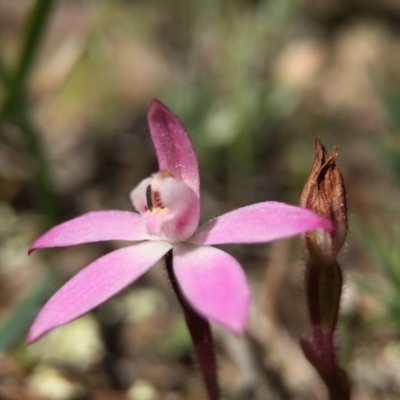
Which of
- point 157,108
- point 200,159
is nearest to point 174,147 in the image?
point 157,108

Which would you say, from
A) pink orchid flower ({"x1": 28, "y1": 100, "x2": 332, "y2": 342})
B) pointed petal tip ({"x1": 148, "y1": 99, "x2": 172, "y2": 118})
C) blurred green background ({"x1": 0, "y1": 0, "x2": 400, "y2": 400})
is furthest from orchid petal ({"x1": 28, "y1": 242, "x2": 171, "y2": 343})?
blurred green background ({"x1": 0, "y1": 0, "x2": 400, "y2": 400})

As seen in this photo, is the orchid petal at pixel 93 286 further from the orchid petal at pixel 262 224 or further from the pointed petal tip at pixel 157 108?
the pointed petal tip at pixel 157 108

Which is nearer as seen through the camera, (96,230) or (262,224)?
(262,224)

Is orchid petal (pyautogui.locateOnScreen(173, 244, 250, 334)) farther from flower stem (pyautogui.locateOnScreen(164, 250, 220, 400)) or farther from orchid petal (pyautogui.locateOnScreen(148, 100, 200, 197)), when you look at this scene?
orchid petal (pyautogui.locateOnScreen(148, 100, 200, 197))

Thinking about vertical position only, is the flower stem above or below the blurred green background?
above

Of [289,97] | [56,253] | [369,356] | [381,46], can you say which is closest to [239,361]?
[369,356]

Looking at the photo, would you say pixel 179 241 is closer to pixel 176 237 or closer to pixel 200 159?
pixel 176 237

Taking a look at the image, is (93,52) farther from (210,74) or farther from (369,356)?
(369,356)
